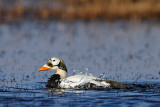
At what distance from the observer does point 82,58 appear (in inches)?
659

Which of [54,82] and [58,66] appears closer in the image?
[54,82]

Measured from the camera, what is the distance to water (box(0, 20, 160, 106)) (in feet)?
32.1

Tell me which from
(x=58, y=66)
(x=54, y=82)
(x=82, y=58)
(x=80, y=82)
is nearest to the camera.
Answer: (x=80, y=82)

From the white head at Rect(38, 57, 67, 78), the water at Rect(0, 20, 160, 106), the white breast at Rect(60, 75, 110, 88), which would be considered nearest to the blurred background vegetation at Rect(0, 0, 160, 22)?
the water at Rect(0, 20, 160, 106)

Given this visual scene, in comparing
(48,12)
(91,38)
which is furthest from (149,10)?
(91,38)

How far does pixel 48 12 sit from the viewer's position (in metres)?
30.0

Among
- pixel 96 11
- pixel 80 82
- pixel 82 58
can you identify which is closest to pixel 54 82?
pixel 80 82

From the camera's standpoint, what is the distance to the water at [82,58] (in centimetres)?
978

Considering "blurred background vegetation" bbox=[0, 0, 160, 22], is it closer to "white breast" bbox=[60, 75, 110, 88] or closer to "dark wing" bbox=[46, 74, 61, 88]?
"dark wing" bbox=[46, 74, 61, 88]

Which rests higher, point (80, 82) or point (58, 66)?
point (58, 66)

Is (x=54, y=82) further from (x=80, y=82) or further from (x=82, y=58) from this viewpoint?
(x=82, y=58)

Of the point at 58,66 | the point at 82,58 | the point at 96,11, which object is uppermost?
the point at 96,11

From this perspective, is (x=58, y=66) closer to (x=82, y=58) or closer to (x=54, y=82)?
(x=54, y=82)

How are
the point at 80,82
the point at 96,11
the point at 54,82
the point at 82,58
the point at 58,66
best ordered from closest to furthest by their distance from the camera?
1. the point at 80,82
2. the point at 54,82
3. the point at 58,66
4. the point at 82,58
5. the point at 96,11
